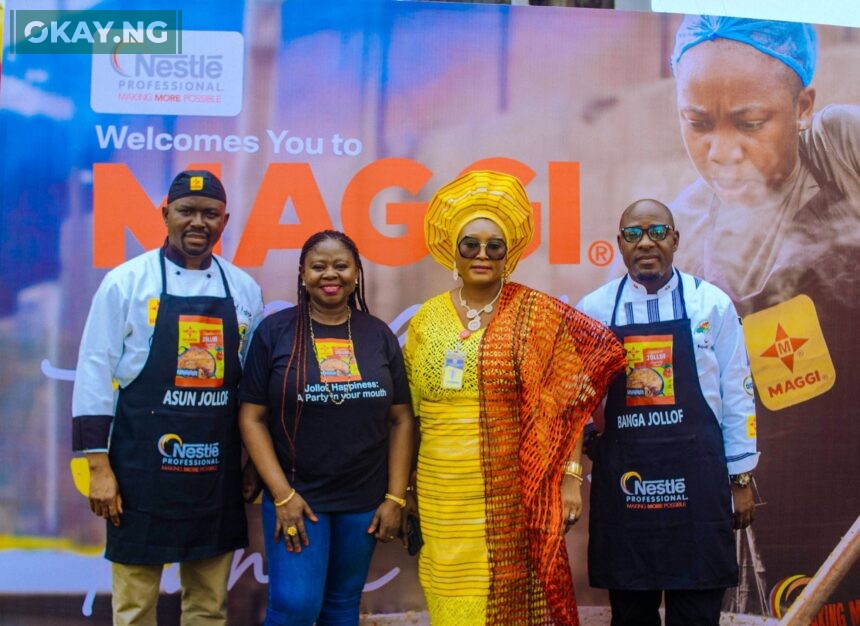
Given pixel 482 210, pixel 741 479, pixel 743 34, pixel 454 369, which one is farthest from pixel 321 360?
pixel 743 34

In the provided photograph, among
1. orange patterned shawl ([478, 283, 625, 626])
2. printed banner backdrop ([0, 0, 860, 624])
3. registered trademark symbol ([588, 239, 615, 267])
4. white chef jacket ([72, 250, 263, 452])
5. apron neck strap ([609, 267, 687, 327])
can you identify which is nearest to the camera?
orange patterned shawl ([478, 283, 625, 626])

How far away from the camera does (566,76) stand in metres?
3.55

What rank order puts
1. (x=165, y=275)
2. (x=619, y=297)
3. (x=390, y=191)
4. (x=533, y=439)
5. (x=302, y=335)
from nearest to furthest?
(x=533, y=439) → (x=302, y=335) → (x=165, y=275) → (x=619, y=297) → (x=390, y=191)

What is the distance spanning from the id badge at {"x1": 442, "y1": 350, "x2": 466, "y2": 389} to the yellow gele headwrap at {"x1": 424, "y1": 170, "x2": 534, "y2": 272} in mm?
418

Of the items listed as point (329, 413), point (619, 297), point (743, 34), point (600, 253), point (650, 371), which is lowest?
point (329, 413)

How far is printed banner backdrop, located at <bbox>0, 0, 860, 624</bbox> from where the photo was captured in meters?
3.40

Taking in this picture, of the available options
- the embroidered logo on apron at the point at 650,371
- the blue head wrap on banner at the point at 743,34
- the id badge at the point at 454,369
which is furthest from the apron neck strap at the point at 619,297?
the blue head wrap on banner at the point at 743,34

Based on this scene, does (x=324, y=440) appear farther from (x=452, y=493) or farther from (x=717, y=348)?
(x=717, y=348)

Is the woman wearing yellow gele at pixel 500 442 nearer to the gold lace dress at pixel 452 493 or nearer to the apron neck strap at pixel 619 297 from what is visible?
the gold lace dress at pixel 452 493

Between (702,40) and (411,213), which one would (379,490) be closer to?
(411,213)

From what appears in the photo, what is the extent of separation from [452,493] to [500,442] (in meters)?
0.24

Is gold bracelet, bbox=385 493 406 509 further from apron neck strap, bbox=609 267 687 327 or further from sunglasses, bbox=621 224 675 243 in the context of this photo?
sunglasses, bbox=621 224 675 243

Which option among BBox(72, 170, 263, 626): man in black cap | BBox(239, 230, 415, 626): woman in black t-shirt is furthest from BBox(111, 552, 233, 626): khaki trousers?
BBox(239, 230, 415, 626): woman in black t-shirt

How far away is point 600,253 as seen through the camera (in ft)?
11.7
